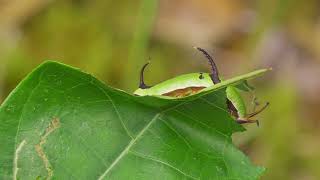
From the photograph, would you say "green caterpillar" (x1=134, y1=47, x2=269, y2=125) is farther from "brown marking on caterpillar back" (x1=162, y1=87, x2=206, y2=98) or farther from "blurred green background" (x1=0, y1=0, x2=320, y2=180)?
"blurred green background" (x1=0, y1=0, x2=320, y2=180)

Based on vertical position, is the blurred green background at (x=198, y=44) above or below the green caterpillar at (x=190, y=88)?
below

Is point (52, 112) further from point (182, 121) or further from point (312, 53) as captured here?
point (312, 53)

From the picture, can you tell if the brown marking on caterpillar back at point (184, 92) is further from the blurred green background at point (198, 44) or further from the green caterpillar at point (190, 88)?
the blurred green background at point (198, 44)

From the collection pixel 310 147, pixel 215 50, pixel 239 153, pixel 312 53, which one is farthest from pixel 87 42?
pixel 239 153

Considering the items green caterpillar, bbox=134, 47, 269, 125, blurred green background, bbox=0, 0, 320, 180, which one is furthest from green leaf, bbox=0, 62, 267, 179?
blurred green background, bbox=0, 0, 320, 180

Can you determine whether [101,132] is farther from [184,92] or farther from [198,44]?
[198,44]

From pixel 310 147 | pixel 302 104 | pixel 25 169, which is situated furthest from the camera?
pixel 302 104

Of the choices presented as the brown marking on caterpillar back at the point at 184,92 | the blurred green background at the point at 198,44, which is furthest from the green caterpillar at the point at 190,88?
the blurred green background at the point at 198,44
